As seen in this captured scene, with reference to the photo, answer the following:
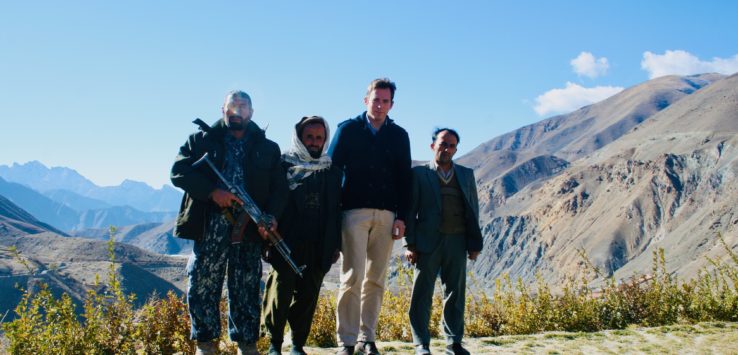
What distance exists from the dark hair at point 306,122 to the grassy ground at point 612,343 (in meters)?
1.86

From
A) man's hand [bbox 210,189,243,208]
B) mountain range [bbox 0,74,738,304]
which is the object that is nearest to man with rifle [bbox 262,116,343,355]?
man's hand [bbox 210,189,243,208]

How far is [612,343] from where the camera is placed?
5.60 m

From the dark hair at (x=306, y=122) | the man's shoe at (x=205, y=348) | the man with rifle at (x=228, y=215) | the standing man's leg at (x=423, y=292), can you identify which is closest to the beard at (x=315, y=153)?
the dark hair at (x=306, y=122)

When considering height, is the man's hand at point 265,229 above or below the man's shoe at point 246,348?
above

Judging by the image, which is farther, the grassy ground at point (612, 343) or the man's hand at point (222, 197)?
the grassy ground at point (612, 343)

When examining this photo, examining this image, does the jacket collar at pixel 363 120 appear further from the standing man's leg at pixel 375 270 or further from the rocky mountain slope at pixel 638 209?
the rocky mountain slope at pixel 638 209

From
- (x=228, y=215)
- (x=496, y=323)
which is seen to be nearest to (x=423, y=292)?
(x=228, y=215)

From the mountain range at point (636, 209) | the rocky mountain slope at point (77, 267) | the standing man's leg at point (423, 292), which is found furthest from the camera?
the mountain range at point (636, 209)

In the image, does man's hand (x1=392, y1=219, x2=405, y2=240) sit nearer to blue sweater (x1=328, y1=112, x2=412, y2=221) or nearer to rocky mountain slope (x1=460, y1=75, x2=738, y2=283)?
blue sweater (x1=328, y1=112, x2=412, y2=221)

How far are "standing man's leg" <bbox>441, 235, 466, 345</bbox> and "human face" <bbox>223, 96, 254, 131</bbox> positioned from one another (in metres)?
1.98

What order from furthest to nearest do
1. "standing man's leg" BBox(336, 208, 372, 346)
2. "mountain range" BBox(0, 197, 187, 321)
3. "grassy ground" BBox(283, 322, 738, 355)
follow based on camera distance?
"mountain range" BBox(0, 197, 187, 321) < "grassy ground" BBox(283, 322, 738, 355) < "standing man's leg" BBox(336, 208, 372, 346)

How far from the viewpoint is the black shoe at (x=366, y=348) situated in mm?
4676

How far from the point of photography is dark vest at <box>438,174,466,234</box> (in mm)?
4973

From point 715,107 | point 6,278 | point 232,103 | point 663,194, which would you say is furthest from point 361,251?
point 715,107
